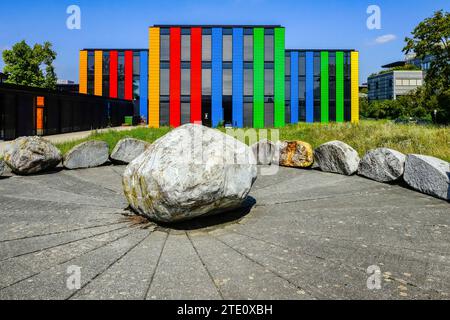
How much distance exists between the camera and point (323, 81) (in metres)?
47.2

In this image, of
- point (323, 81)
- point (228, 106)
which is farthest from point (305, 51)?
point (228, 106)

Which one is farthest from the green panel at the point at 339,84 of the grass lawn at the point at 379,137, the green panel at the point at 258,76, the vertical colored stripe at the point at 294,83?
the grass lawn at the point at 379,137

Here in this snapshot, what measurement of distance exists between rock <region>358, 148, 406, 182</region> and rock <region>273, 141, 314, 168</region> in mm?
1958

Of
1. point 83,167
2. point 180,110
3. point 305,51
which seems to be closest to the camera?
point 83,167

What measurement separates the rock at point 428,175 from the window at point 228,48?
34.4m

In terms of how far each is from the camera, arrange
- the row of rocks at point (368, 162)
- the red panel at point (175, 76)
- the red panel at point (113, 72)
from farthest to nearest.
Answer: the red panel at point (113, 72) < the red panel at point (175, 76) < the row of rocks at point (368, 162)

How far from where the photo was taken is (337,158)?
10703mm

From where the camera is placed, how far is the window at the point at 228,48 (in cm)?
4072

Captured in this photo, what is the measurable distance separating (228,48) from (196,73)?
470cm

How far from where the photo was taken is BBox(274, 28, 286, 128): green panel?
41.1 meters

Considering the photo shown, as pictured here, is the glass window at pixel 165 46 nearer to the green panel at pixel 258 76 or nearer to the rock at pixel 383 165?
the green panel at pixel 258 76

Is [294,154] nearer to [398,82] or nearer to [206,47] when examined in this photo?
[206,47]

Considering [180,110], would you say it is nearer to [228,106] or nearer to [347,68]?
[228,106]

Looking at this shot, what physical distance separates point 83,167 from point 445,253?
1063 cm
